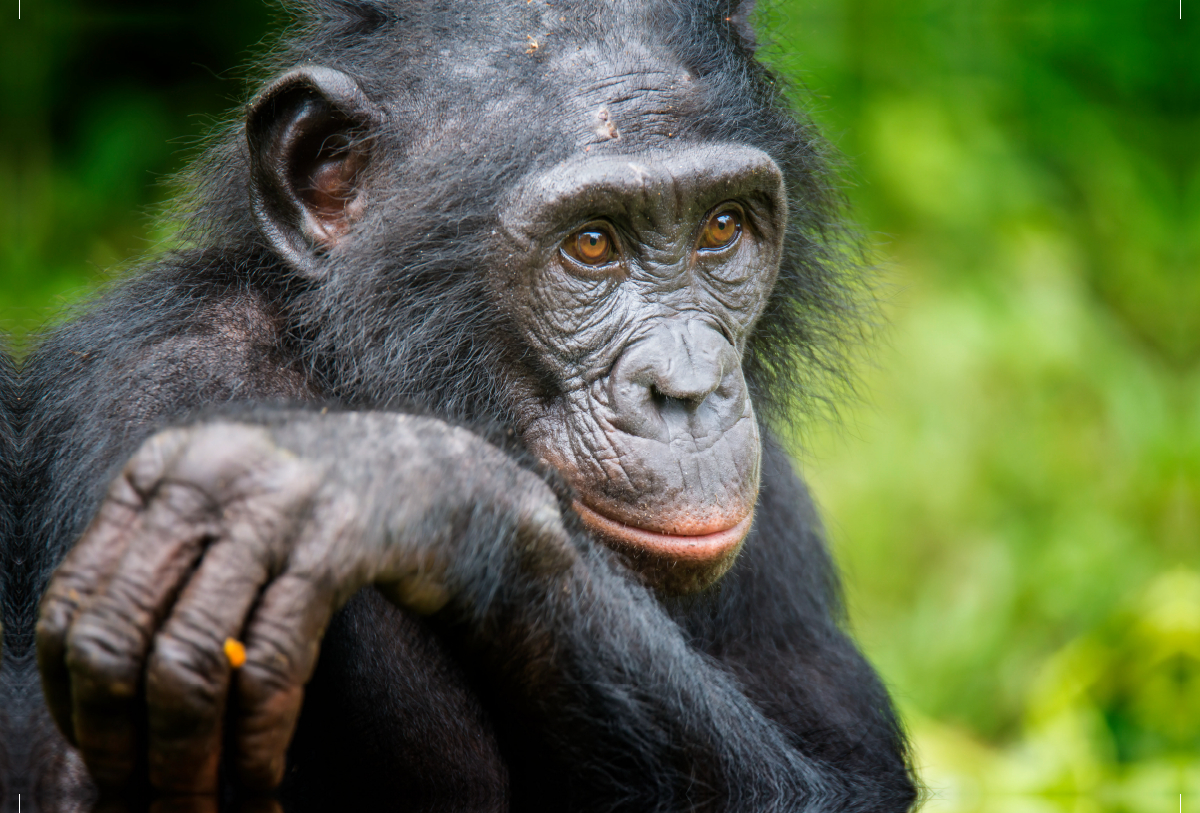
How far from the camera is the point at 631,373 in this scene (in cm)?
280

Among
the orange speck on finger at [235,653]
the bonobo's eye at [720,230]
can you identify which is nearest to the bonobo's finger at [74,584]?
the orange speck on finger at [235,653]

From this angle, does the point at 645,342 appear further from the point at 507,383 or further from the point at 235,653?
the point at 235,653

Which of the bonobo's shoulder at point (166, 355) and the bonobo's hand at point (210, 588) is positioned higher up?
the bonobo's hand at point (210, 588)

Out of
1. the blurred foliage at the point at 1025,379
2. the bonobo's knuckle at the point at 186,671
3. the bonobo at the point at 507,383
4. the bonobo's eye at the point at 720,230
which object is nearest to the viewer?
the bonobo's knuckle at the point at 186,671

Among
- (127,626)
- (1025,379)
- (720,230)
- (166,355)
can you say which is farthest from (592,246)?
(1025,379)

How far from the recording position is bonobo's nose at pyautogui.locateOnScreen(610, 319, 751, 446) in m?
2.72

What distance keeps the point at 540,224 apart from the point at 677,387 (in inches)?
20.1

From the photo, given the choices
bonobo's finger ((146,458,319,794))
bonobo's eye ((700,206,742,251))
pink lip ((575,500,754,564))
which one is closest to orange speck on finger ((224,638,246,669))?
bonobo's finger ((146,458,319,794))

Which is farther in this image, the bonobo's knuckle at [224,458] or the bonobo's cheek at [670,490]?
the bonobo's cheek at [670,490]

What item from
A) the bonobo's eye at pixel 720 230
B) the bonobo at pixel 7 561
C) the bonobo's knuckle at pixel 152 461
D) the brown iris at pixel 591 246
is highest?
the bonobo's knuckle at pixel 152 461

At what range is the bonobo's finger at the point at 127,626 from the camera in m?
1.87

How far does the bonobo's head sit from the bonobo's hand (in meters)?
0.81

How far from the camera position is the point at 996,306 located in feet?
21.5

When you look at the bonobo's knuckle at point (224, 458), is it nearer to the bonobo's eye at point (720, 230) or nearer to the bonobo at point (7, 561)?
the bonobo at point (7, 561)
